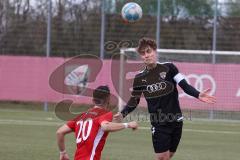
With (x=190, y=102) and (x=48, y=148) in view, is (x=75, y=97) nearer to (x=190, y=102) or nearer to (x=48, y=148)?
(x=190, y=102)

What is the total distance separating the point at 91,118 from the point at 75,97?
18494mm

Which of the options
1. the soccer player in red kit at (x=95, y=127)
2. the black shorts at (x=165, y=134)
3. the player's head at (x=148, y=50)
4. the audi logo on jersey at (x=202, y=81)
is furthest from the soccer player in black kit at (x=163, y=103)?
the audi logo on jersey at (x=202, y=81)

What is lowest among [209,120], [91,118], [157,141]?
[209,120]

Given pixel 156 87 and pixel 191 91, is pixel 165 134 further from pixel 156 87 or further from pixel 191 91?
pixel 191 91

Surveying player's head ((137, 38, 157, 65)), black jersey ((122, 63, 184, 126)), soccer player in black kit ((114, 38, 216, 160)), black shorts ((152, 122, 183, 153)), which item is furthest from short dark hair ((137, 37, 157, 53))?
black shorts ((152, 122, 183, 153))

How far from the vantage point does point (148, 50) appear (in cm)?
873

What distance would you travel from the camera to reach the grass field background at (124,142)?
1241cm

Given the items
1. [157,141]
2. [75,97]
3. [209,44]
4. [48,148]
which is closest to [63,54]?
[75,97]

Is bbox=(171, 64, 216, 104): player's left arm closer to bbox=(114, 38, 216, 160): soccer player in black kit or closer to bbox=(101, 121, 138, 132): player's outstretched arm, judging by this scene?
bbox=(114, 38, 216, 160): soccer player in black kit

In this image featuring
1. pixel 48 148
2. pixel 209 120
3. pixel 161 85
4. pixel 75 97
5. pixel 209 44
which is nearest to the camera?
pixel 161 85

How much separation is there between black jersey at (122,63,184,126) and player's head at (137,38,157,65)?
325 mm

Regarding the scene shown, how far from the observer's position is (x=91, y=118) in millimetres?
7031

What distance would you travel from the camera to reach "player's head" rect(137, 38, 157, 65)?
8.68 metres

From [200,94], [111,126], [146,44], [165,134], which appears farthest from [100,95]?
[165,134]
